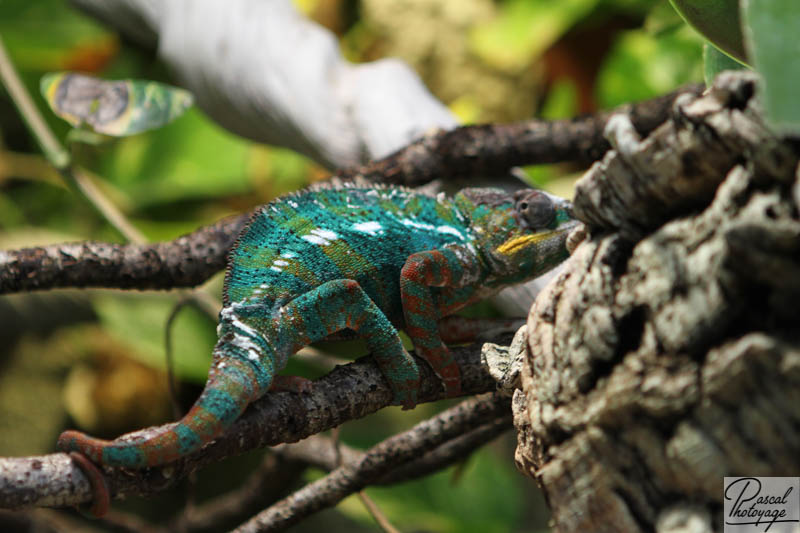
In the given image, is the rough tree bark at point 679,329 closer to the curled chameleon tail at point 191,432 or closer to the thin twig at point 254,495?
the curled chameleon tail at point 191,432

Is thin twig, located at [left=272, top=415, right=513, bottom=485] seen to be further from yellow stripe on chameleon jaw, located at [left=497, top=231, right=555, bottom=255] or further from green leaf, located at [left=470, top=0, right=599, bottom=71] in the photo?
green leaf, located at [left=470, top=0, right=599, bottom=71]

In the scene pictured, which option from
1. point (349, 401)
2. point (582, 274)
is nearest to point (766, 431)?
point (582, 274)

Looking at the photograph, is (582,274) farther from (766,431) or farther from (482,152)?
(482,152)

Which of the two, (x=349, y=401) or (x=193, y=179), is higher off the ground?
(x=349, y=401)

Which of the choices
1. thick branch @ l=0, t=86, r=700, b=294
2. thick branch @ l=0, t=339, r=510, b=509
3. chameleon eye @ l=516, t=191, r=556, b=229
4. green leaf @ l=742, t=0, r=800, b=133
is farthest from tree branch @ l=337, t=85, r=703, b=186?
green leaf @ l=742, t=0, r=800, b=133

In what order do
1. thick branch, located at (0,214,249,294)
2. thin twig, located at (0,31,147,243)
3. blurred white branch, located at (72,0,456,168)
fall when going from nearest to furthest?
thick branch, located at (0,214,249,294) → thin twig, located at (0,31,147,243) → blurred white branch, located at (72,0,456,168)

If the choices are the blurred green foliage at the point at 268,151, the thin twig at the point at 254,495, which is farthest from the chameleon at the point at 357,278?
the blurred green foliage at the point at 268,151

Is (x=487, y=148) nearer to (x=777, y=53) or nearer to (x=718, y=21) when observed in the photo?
(x=718, y=21)
